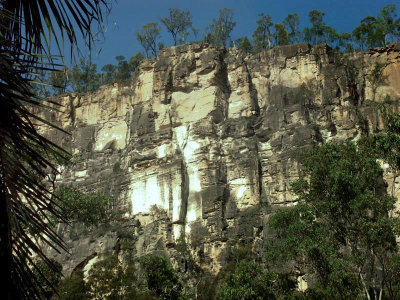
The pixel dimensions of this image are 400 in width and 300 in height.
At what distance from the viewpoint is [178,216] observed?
4284 centimetres

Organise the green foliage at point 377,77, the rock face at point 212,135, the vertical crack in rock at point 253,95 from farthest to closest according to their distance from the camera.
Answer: the vertical crack in rock at point 253,95 → the green foliage at point 377,77 → the rock face at point 212,135

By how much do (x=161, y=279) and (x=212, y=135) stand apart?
64.7 feet

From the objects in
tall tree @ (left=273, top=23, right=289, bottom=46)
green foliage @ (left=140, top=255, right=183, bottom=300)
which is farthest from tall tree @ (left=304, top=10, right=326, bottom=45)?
green foliage @ (left=140, top=255, right=183, bottom=300)

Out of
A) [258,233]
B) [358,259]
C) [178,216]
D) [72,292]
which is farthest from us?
[178,216]

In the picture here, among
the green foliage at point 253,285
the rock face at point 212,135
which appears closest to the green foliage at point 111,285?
the green foliage at point 253,285

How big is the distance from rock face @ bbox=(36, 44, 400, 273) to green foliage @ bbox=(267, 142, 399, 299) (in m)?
15.0

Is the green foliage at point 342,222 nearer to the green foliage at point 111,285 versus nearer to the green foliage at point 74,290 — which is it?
the green foliage at point 111,285

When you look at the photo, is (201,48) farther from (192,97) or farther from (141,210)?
(141,210)

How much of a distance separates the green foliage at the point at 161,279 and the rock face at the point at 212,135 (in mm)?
9119

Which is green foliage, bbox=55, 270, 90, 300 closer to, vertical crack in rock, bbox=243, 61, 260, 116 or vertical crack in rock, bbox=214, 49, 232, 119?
vertical crack in rock, bbox=214, 49, 232, 119

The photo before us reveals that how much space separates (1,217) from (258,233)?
38290 millimetres

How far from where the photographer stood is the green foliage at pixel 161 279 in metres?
27.6

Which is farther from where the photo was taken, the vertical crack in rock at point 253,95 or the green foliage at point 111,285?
the vertical crack in rock at point 253,95

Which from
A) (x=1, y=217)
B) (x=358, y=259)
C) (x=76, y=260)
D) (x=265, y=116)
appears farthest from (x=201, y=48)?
(x=1, y=217)
